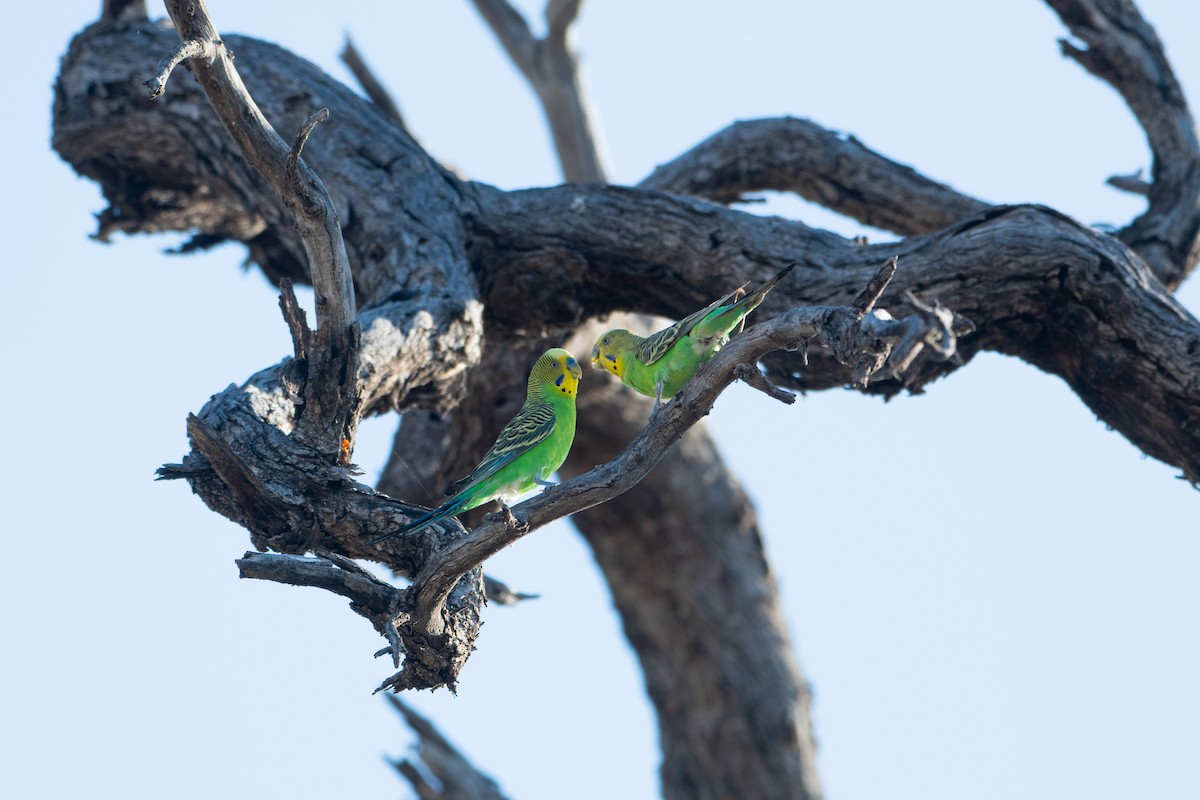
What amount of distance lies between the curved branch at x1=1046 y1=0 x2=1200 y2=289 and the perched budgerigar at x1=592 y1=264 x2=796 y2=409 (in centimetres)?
404

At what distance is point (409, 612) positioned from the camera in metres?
4.04

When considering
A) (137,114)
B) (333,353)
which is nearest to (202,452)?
(333,353)

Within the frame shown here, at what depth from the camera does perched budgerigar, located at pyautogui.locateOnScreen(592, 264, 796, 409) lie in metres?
4.50

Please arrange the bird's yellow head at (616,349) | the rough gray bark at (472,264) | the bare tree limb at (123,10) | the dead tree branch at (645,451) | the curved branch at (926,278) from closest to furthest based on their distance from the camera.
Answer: the dead tree branch at (645,451), the rough gray bark at (472,264), the bird's yellow head at (616,349), the curved branch at (926,278), the bare tree limb at (123,10)

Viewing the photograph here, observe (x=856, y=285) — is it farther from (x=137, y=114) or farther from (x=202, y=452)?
(x=137, y=114)

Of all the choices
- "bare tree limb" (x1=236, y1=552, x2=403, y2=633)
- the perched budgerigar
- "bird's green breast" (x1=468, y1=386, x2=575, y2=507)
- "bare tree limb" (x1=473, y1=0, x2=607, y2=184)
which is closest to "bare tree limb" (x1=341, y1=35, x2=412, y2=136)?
"bare tree limb" (x1=473, y1=0, x2=607, y2=184)

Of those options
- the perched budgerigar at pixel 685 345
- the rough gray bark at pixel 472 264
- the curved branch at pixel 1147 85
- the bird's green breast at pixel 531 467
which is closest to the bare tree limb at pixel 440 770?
the rough gray bark at pixel 472 264

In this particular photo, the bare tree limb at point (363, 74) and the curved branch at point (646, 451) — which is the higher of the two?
the bare tree limb at point (363, 74)

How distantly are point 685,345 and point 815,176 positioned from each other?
3963 millimetres

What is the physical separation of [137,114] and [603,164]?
4.86 m

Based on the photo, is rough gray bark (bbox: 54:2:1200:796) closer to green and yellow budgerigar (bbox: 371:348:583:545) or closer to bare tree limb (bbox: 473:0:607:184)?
green and yellow budgerigar (bbox: 371:348:583:545)

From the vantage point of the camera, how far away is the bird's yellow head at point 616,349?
17.4ft

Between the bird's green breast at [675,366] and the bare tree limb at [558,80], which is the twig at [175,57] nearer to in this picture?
the bird's green breast at [675,366]

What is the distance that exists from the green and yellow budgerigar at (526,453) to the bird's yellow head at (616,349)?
18 cm
